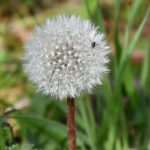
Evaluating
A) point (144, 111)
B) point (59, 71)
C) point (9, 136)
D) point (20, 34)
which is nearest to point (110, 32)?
point (20, 34)

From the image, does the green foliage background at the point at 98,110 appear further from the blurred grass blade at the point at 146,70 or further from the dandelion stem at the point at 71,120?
the dandelion stem at the point at 71,120

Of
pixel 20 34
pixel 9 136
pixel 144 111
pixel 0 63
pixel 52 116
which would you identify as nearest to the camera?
pixel 9 136

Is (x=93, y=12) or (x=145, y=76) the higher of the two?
(x=93, y=12)

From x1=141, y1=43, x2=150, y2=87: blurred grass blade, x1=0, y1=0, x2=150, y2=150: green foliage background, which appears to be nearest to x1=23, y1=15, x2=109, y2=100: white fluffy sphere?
x1=0, y1=0, x2=150, y2=150: green foliage background

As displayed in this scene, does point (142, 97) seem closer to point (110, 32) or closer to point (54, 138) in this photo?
point (54, 138)

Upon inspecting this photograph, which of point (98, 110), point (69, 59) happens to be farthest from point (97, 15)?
point (69, 59)

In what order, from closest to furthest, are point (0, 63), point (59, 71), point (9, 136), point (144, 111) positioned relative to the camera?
point (59, 71), point (9, 136), point (144, 111), point (0, 63)

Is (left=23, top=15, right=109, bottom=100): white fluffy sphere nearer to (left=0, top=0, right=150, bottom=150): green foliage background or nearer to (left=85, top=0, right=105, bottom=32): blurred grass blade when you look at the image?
(left=0, top=0, right=150, bottom=150): green foliage background

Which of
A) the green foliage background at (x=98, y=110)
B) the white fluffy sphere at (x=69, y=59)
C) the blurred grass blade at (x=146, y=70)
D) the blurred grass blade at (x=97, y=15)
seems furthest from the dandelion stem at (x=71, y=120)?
the blurred grass blade at (x=146, y=70)

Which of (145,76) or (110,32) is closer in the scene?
(145,76)
